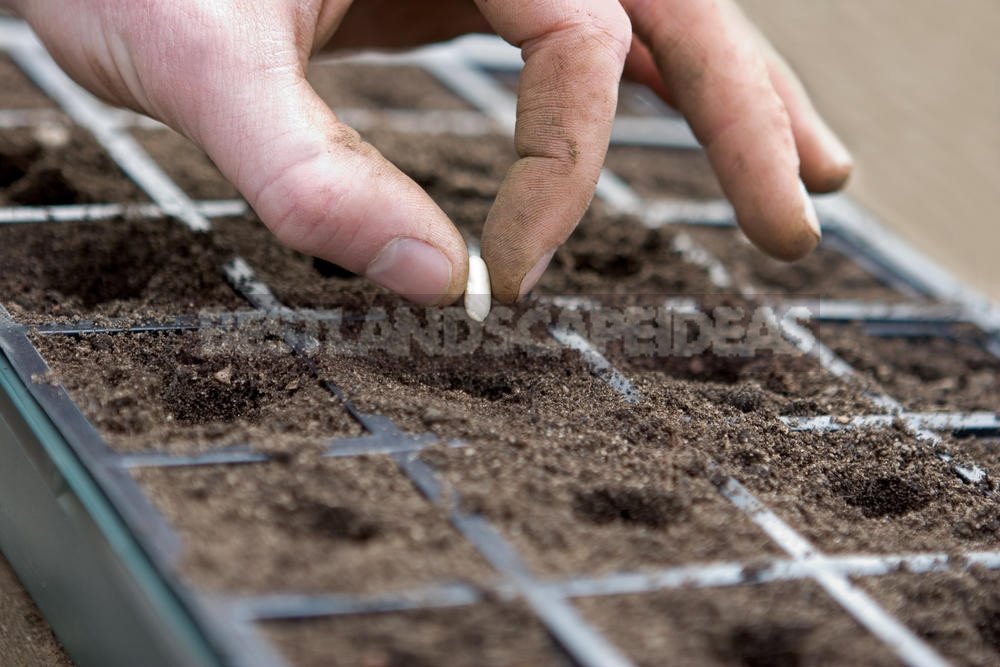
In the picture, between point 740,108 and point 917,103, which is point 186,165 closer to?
point 740,108

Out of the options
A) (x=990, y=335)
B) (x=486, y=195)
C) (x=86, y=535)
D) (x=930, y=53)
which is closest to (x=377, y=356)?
(x=86, y=535)

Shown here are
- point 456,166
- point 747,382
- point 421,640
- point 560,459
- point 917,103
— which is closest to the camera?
point 421,640

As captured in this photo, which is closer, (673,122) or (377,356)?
(377,356)

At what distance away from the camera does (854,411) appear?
1289 mm

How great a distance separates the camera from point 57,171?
1603mm

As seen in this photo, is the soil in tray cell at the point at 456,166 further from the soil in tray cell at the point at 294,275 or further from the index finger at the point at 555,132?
Answer: the index finger at the point at 555,132

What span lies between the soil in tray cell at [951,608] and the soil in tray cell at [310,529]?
364 millimetres

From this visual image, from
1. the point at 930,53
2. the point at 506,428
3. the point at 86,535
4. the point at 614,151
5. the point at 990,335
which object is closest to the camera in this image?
the point at 86,535

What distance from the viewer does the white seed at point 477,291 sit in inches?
47.6

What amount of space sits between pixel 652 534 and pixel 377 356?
42cm

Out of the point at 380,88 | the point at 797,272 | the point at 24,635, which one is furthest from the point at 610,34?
the point at 380,88

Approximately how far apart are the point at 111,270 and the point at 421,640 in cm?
81

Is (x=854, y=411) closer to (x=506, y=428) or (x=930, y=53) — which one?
(x=506, y=428)

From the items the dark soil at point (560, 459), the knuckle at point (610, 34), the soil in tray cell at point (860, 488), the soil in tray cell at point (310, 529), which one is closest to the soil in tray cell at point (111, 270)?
the dark soil at point (560, 459)
